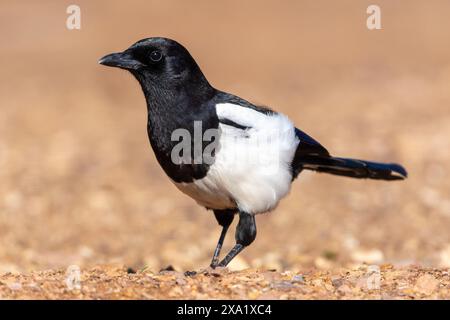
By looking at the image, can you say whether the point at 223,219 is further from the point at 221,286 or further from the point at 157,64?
the point at 221,286

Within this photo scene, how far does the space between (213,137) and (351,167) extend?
2002 millimetres

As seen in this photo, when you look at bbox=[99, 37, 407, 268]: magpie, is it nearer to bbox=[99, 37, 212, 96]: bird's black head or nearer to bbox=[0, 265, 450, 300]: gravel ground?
bbox=[99, 37, 212, 96]: bird's black head

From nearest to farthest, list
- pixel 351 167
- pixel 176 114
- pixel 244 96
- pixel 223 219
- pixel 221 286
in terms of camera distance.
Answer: pixel 221 286 < pixel 176 114 < pixel 223 219 < pixel 351 167 < pixel 244 96

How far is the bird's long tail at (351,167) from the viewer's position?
7.51 m

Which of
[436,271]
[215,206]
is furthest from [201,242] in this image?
[436,271]

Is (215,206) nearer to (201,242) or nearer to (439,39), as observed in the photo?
(201,242)

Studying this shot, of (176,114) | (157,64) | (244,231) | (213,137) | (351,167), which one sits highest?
(157,64)

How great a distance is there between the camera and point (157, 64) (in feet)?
21.5

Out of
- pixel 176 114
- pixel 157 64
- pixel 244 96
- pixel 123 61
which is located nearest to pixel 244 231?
pixel 176 114

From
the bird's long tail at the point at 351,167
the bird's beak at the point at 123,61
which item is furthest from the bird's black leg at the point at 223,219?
the bird's beak at the point at 123,61

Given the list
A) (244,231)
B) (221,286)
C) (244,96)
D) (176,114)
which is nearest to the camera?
(221,286)

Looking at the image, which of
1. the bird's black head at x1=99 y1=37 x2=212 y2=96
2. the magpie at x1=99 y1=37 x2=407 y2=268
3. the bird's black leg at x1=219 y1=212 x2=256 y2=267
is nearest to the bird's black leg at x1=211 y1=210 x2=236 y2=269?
the magpie at x1=99 y1=37 x2=407 y2=268

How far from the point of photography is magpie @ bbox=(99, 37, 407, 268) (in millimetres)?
6250

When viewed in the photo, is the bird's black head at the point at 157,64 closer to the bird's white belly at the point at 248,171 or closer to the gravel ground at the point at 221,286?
the bird's white belly at the point at 248,171
